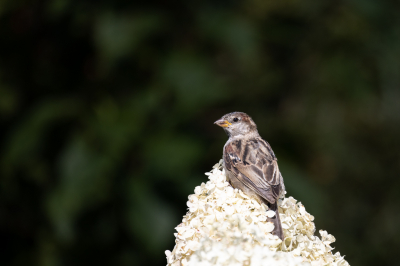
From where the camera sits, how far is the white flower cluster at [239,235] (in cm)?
117

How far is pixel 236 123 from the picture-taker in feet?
7.39

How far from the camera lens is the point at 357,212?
502 cm

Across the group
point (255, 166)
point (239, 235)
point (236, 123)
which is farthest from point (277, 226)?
point (236, 123)

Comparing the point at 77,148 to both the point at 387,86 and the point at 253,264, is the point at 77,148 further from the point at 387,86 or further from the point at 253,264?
the point at 387,86

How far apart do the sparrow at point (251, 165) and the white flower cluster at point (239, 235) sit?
6cm

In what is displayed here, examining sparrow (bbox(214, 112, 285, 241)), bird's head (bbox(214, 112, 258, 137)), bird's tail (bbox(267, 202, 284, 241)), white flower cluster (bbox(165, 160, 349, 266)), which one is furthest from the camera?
bird's head (bbox(214, 112, 258, 137))

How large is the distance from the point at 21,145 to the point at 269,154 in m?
2.31

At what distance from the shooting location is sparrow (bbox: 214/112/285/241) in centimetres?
159

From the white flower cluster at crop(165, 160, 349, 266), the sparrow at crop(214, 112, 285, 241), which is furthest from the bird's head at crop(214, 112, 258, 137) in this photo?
the white flower cluster at crop(165, 160, 349, 266)

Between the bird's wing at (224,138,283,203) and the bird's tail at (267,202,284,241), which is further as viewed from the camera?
the bird's wing at (224,138,283,203)

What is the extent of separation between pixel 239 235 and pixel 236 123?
3.73 ft

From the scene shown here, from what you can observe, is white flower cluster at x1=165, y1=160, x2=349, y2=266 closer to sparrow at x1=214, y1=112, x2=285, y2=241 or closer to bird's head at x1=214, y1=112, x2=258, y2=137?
sparrow at x1=214, y1=112, x2=285, y2=241

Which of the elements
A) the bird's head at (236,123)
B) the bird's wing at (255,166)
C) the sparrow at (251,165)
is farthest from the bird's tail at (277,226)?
the bird's head at (236,123)

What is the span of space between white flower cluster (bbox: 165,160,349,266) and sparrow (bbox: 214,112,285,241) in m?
0.06
